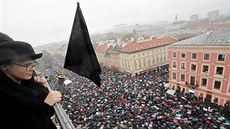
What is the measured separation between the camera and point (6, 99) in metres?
1.55

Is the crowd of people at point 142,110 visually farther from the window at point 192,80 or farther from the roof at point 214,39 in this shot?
the roof at point 214,39

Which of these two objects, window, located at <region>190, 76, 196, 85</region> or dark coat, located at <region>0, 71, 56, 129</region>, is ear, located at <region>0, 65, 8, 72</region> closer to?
dark coat, located at <region>0, 71, 56, 129</region>

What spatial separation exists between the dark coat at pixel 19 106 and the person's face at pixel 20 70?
10 cm

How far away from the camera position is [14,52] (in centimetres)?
166

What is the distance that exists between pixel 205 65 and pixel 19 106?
2541cm

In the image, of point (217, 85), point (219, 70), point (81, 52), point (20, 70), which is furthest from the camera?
point (217, 85)

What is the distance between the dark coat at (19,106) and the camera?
1554mm

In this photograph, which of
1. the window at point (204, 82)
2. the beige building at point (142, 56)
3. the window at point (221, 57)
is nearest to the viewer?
the window at point (221, 57)

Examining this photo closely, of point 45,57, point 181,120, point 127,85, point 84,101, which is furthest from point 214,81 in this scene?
point 45,57

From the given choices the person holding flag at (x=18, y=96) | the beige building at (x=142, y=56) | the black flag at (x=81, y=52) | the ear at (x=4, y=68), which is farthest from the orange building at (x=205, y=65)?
the ear at (x=4, y=68)

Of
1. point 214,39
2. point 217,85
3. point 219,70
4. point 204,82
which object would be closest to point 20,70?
point 219,70

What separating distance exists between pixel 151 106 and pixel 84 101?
38.3ft

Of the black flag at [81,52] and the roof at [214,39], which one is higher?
the black flag at [81,52]

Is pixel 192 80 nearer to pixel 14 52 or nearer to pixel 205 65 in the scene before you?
pixel 205 65
